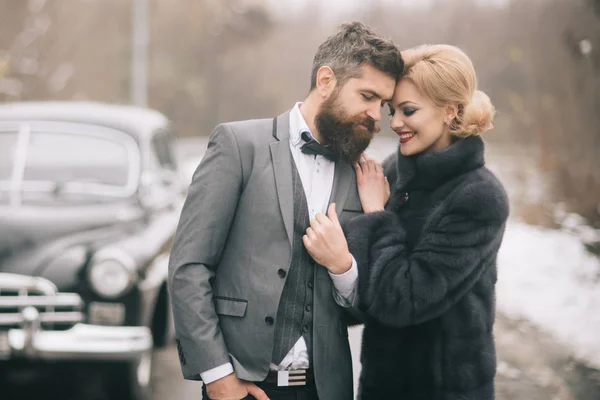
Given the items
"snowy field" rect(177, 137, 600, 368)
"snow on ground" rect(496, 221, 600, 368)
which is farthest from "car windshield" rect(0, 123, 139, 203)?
"snow on ground" rect(496, 221, 600, 368)

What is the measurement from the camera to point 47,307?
457cm

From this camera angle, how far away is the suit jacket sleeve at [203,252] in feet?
7.47

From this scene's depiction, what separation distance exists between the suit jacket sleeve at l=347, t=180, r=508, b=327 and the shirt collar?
13.6 inches

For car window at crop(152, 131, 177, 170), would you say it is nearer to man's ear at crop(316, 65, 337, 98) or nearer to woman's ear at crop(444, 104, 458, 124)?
man's ear at crop(316, 65, 337, 98)

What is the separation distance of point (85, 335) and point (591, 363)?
147 inches

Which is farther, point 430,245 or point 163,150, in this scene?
point 163,150

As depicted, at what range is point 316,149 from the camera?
2.51 meters

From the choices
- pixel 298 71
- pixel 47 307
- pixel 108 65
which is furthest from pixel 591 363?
pixel 298 71

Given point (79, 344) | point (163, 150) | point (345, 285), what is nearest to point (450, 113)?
point (345, 285)

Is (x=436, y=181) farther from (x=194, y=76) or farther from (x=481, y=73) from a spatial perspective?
(x=194, y=76)

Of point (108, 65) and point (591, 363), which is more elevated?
point (108, 65)

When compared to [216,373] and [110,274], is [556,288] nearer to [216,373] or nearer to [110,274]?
[110,274]

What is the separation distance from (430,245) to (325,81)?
0.66 meters

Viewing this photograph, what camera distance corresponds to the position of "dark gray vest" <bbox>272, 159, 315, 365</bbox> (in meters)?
2.38
